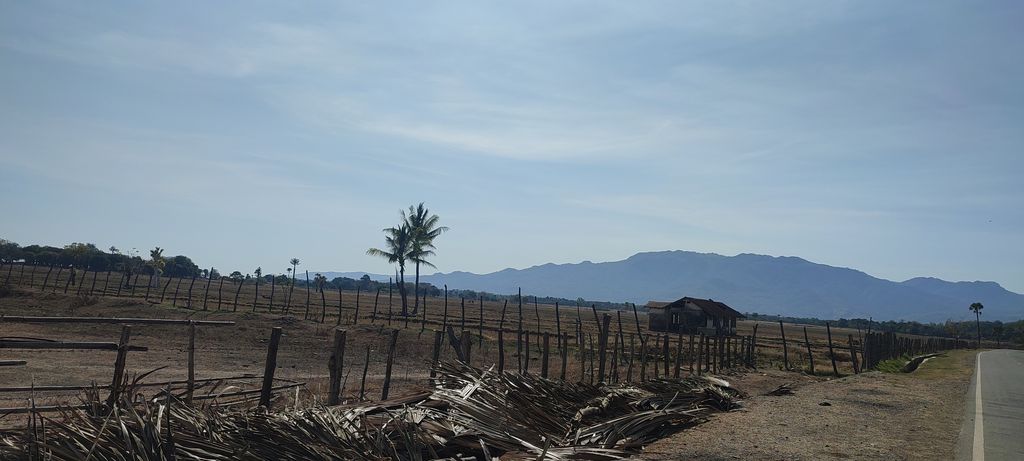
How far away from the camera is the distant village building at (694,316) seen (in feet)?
188

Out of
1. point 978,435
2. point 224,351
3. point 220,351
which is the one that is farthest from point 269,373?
point 224,351

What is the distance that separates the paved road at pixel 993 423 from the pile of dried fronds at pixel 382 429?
14.5 feet

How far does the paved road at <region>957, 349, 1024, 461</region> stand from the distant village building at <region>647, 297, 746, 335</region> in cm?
3419

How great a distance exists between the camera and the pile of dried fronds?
6422mm

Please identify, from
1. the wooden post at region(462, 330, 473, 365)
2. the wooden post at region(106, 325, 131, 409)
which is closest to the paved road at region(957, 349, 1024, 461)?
the wooden post at region(462, 330, 473, 365)

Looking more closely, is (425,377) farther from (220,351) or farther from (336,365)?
(336,365)

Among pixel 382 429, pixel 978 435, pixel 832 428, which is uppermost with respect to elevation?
pixel 382 429

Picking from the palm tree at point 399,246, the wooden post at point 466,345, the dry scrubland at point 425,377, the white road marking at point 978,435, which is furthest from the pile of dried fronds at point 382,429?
the palm tree at point 399,246

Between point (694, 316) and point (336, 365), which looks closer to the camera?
point (336, 365)

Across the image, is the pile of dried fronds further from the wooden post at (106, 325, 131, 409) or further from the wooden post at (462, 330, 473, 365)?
the wooden post at (462, 330, 473, 365)

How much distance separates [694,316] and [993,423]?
45041 millimetres

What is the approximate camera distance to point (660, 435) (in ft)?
35.8

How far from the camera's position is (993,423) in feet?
42.8

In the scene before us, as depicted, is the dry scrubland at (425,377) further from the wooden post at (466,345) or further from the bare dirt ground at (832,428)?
the wooden post at (466,345)
